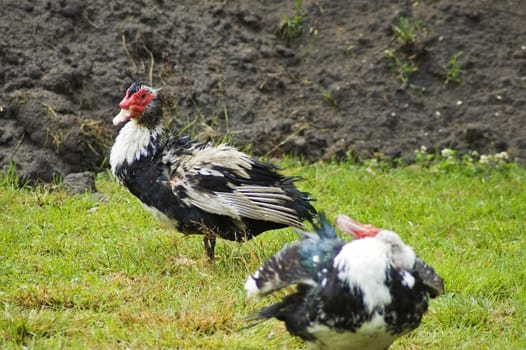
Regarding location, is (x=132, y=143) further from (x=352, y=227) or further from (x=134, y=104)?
(x=352, y=227)

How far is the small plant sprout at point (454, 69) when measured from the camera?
923 cm

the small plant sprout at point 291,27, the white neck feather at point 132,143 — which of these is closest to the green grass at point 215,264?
the white neck feather at point 132,143

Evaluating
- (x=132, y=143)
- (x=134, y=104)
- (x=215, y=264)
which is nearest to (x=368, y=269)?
(x=215, y=264)

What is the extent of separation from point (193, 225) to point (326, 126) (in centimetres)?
314

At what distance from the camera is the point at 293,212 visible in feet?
20.1

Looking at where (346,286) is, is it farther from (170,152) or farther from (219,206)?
(170,152)

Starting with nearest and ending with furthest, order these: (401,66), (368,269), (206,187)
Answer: (368,269)
(206,187)
(401,66)

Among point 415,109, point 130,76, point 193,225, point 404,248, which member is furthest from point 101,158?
point 404,248

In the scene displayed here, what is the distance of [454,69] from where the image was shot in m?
9.26

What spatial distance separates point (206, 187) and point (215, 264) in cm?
57

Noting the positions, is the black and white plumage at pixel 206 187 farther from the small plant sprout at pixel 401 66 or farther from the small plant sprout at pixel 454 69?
the small plant sprout at pixel 454 69

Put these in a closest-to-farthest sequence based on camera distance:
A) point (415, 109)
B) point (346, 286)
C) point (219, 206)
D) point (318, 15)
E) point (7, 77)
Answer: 1. point (346, 286)
2. point (219, 206)
3. point (7, 77)
4. point (415, 109)
5. point (318, 15)

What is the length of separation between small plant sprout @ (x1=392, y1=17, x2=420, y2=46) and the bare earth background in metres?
0.07

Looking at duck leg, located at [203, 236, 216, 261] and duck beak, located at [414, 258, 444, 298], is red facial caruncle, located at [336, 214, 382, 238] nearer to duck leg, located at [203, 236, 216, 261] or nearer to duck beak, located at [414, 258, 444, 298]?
duck beak, located at [414, 258, 444, 298]
